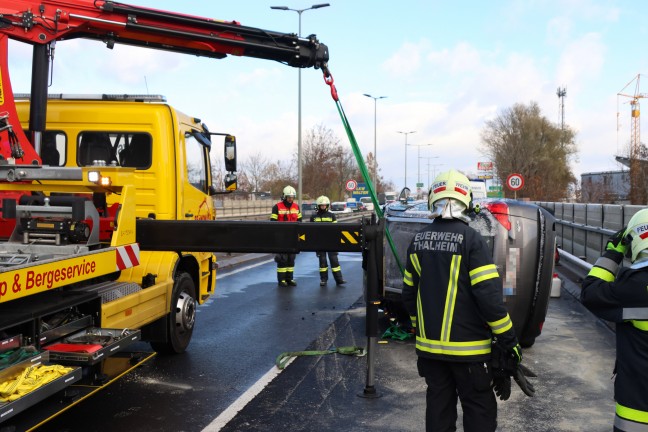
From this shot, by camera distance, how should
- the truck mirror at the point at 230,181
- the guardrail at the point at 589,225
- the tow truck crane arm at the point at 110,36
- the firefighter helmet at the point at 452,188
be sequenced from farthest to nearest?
the guardrail at the point at 589,225, the truck mirror at the point at 230,181, the tow truck crane arm at the point at 110,36, the firefighter helmet at the point at 452,188

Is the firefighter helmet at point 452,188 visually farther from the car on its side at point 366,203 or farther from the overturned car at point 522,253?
the car on its side at point 366,203

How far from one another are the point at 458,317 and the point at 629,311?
3.12 ft

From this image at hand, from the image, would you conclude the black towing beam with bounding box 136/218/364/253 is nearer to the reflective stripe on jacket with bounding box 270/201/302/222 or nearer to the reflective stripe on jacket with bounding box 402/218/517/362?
the reflective stripe on jacket with bounding box 402/218/517/362

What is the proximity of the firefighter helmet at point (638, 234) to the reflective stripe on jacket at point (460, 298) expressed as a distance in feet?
2.51

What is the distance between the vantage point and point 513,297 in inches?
257

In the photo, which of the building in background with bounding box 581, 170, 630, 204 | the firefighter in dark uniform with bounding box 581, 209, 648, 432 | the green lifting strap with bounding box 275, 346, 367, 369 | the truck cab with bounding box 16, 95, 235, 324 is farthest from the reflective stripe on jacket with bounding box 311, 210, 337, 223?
the building in background with bounding box 581, 170, 630, 204

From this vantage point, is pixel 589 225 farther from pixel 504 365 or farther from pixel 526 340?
pixel 504 365

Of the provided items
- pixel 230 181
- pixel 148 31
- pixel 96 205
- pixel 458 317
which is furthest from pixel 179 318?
pixel 458 317

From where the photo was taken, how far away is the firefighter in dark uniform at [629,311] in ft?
9.72

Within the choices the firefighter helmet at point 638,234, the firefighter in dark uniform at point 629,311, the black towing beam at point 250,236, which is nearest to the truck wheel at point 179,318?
the black towing beam at point 250,236

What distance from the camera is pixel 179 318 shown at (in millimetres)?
6723

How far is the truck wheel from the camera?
21.4 feet

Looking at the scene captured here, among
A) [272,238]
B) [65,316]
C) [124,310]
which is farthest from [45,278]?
[272,238]

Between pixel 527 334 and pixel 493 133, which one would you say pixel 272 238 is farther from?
pixel 493 133
